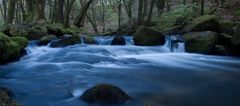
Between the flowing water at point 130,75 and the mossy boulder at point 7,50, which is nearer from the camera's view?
the flowing water at point 130,75

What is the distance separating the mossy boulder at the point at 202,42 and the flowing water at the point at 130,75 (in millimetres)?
375

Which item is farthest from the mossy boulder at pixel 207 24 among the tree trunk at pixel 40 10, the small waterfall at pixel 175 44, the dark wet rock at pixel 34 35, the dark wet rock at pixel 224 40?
the tree trunk at pixel 40 10

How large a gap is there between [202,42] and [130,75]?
14.9 feet

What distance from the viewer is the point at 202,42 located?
13164 millimetres

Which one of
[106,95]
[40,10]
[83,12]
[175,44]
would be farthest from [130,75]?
[83,12]

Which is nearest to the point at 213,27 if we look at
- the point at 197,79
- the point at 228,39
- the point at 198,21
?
the point at 198,21

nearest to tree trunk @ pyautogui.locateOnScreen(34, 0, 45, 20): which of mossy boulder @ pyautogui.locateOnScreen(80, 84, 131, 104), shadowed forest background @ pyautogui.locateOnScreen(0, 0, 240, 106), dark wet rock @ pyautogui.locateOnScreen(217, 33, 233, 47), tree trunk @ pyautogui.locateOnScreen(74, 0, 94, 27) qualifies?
tree trunk @ pyautogui.locateOnScreen(74, 0, 94, 27)

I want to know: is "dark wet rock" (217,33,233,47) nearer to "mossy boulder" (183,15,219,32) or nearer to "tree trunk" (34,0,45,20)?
"mossy boulder" (183,15,219,32)

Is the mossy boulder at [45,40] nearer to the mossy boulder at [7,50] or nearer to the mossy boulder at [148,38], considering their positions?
the mossy boulder at [7,50]

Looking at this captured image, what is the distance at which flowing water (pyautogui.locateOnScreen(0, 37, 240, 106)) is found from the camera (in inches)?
281

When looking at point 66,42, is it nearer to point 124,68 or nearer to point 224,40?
point 124,68

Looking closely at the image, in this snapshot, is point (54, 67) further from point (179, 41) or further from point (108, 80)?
point (179, 41)

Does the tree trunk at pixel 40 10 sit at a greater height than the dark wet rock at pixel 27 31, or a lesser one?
greater

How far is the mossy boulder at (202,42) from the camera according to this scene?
42.3 ft
